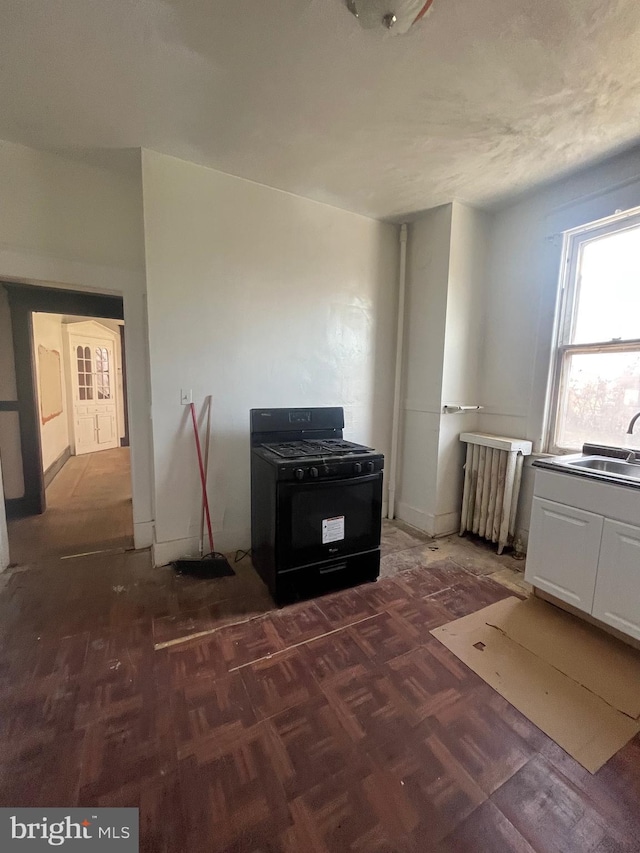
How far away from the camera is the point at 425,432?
3115mm

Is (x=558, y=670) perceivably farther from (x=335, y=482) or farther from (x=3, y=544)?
(x=3, y=544)

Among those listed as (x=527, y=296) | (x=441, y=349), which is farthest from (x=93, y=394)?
(x=527, y=296)

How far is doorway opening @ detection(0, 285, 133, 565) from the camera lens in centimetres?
301

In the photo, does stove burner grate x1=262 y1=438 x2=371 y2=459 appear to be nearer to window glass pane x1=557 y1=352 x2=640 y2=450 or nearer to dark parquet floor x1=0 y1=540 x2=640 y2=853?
dark parquet floor x1=0 y1=540 x2=640 y2=853

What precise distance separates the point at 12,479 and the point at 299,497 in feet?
9.96

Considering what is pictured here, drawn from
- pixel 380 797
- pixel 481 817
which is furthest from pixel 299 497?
pixel 481 817

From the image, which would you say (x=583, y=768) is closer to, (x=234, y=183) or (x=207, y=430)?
(x=207, y=430)

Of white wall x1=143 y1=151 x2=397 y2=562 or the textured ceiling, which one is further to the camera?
white wall x1=143 y1=151 x2=397 y2=562

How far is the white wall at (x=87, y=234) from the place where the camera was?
7.27ft

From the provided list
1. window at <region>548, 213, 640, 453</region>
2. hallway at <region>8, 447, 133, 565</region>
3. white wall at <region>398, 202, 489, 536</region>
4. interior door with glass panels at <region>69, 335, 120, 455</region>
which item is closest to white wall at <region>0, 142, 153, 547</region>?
hallway at <region>8, 447, 133, 565</region>

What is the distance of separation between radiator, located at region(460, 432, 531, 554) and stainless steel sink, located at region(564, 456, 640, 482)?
19.9 inches

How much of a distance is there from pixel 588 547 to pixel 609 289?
1.71m

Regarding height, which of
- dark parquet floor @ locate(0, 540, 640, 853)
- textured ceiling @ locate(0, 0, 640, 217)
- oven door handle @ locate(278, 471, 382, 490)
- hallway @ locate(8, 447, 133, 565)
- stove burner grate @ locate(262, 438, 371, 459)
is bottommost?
hallway @ locate(8, 447, 133, 565)

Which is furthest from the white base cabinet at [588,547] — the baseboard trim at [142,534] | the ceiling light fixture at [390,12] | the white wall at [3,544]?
the white wall at [3,544]
